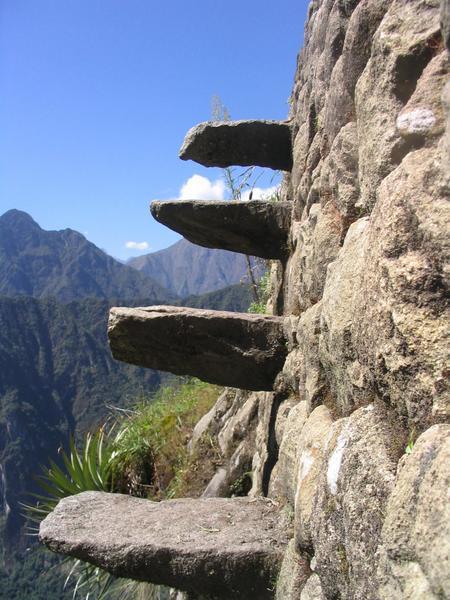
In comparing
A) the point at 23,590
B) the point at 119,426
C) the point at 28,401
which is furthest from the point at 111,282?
the point at 119,426

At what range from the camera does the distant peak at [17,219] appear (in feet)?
A: 521

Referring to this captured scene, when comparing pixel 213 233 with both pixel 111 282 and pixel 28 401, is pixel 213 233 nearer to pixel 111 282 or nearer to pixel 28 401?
pixel 28 401

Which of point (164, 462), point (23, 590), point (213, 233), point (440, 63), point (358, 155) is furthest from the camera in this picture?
point (23, 590)

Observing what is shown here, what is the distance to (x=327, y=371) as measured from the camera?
2004 mm

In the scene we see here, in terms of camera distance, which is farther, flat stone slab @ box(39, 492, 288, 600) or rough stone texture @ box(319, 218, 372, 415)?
flat stone slab @ box(39, 492, 288, 600)

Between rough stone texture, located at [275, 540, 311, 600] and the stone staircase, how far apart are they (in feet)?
0.34

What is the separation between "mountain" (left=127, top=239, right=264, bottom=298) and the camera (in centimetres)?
14562

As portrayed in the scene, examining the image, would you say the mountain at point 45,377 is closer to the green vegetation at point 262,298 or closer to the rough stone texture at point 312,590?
the green vegetation at point 262,298

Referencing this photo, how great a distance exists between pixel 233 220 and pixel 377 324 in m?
2.06

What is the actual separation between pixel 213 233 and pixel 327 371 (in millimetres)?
1639

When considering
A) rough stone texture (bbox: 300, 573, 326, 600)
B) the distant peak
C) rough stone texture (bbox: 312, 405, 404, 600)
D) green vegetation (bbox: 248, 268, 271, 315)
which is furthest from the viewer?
the distant peak

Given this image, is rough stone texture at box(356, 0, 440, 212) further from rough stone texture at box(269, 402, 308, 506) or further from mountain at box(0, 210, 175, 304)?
mountain at box(0, 210, 175, 304)

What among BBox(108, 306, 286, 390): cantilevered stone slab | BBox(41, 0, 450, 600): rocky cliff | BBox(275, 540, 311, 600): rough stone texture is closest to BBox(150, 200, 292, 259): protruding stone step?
BBox(41, 0, 450, 600): rocky cliff

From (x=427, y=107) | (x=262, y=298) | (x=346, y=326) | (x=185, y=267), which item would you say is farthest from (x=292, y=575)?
(x=185, y=267)
